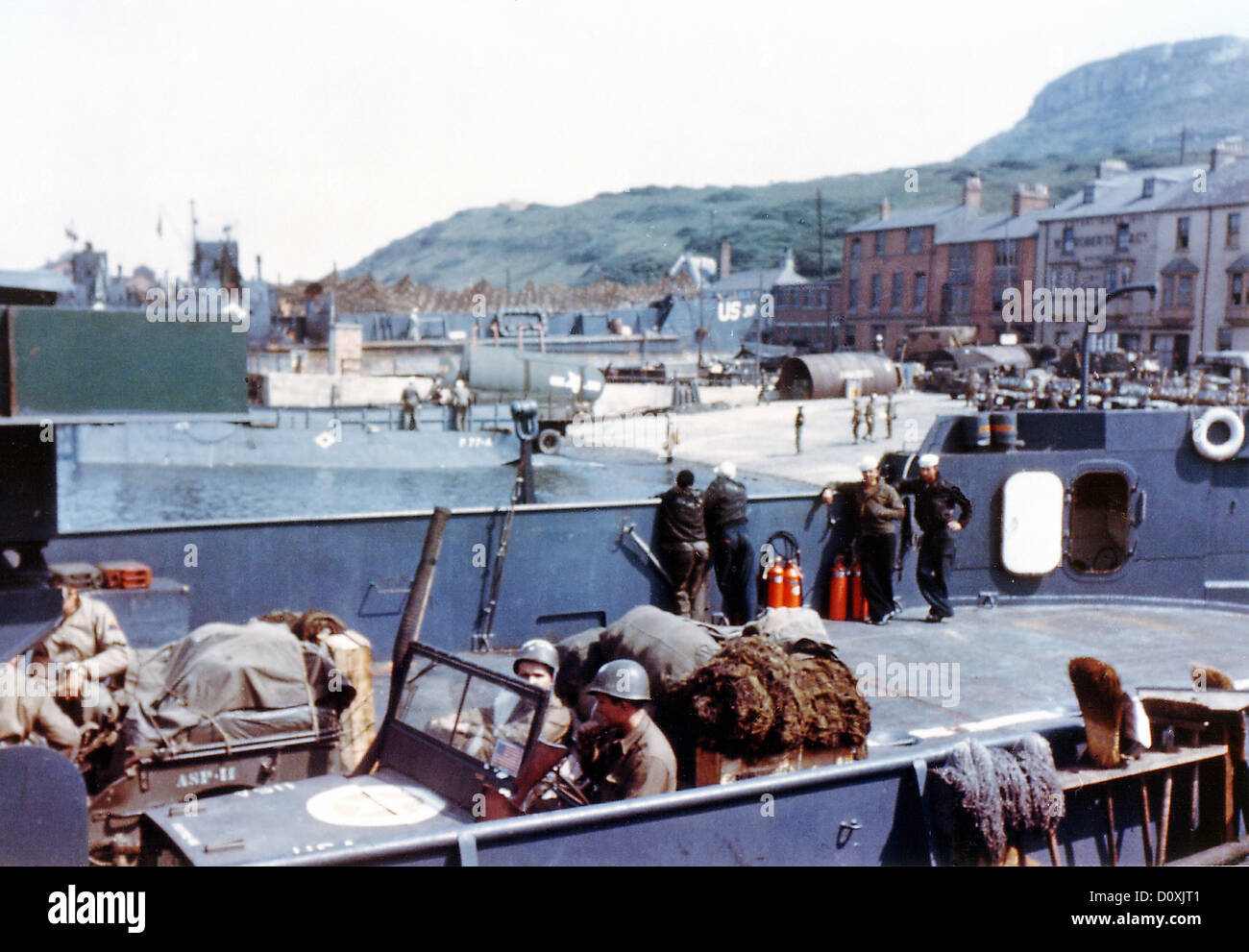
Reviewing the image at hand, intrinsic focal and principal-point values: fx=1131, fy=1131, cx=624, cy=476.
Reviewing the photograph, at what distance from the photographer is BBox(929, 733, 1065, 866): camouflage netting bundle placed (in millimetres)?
5305

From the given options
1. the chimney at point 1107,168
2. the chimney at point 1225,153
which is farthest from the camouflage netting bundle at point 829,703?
the chimney at point 1107,168

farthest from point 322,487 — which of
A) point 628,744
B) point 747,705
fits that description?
point 628,744

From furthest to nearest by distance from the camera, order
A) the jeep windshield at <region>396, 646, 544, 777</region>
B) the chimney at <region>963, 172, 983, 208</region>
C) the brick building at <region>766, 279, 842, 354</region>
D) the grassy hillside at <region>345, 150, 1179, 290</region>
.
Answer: the grassy hillside at <region>345, 150, 1179, 290</region>
the brick building at <region>766, 279, 842, 354</region>
the chimney at <region>963, 172, 983, 208</region>
the jeep windshield at <region>396, 646, 544, 777</region>

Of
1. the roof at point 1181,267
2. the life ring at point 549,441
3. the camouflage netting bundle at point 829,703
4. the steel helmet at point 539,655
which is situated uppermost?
the roof at point 1181,267

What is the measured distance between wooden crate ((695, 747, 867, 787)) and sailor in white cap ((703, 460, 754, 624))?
4.52 meters

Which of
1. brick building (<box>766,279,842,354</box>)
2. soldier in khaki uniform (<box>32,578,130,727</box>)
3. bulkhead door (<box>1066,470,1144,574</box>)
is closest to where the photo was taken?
soldier in khaki uniform (<box>32,578,130,727</box>)

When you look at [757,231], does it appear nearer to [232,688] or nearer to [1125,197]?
[1125,197]

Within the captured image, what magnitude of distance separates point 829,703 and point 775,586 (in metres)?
4.57

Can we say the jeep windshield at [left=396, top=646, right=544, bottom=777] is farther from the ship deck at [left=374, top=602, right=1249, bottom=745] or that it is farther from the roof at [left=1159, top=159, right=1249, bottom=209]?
the roof at [left=1159, top=159, right=1249, bottom=209]

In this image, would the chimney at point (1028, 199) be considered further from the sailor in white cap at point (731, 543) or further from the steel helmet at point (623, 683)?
the steel helmet at point (623, 683)

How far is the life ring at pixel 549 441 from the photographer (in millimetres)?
48500

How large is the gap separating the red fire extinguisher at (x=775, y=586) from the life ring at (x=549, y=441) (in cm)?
3807

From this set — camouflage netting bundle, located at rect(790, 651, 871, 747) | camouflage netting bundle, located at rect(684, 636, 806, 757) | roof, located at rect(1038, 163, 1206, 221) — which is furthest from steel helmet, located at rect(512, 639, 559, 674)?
roof, located at rect(1038, 163, 1206, 221)

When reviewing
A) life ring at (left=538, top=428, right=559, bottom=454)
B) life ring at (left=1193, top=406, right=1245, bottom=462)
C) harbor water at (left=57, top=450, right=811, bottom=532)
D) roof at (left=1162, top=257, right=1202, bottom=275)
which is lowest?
harbor water at (left=57, top=450, right=811, bottom=532)
